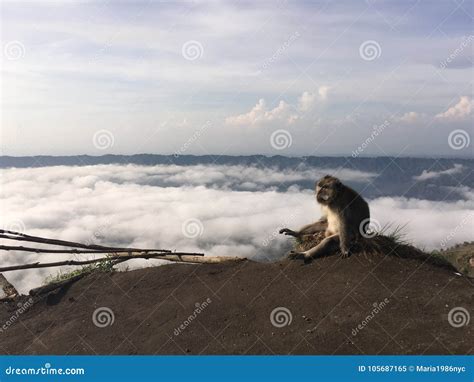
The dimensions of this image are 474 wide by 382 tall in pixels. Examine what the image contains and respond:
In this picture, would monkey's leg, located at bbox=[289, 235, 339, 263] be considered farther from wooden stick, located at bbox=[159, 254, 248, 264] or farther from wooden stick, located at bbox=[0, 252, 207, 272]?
wooden stick, located at bbox=[0, 252, 207, 272]

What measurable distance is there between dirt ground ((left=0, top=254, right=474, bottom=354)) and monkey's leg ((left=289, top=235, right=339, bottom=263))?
22 centimetres

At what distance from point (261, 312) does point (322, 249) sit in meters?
2.31

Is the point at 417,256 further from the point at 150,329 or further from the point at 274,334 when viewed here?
the point at 150,329

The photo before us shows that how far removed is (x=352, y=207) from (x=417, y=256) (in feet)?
5.94

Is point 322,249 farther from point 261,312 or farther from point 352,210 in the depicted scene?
point 261,312

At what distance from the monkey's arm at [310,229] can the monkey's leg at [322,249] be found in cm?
104

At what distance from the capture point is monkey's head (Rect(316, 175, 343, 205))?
33.1ft

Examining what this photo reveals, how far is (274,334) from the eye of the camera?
7484 mm

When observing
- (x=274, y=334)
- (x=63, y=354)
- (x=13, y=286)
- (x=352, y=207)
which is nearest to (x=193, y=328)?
(x=274, y=334)

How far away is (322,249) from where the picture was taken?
32.3 ft

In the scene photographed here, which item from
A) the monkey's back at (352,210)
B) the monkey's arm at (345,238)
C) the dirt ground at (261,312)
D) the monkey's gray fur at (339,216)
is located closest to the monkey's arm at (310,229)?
the monkey's gray fur at (339,216)

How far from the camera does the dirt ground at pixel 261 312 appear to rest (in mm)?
7258

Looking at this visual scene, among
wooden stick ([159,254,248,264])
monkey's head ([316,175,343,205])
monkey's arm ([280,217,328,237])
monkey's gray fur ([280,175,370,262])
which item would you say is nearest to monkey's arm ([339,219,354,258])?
monkey's gray fur ([280,175,370,262])

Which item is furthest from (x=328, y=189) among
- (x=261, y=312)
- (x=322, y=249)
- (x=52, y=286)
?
→ (x=52, y=286)
